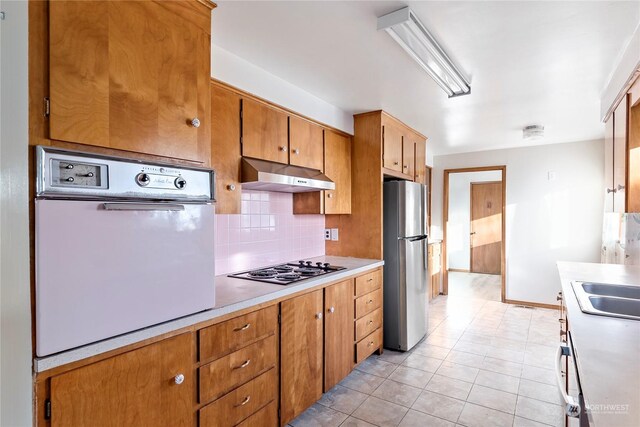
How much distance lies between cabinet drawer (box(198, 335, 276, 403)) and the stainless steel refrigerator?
5.45ft

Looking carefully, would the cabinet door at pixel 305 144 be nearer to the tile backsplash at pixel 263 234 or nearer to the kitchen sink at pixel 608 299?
the tile backsplash at pixel 263 234

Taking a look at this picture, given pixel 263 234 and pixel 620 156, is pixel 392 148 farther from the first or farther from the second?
pixel 620 156

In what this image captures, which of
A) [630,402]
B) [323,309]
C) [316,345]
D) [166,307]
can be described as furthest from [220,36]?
[630,402]

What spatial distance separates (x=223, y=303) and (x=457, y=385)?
2024 mm

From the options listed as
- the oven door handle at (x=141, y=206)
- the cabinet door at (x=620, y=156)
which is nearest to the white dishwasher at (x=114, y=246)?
the oven door handle at (x=141, y=206)

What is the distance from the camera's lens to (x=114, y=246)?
1152mm

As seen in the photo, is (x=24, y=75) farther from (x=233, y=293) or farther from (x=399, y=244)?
(x=399, y=244)

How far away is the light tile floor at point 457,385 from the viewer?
2.15 meters

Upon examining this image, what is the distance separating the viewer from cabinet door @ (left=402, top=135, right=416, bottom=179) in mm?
3553

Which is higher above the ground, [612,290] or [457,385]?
[612,290]

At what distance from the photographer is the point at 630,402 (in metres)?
0.78

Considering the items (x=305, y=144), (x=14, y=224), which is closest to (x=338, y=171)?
(x=305, y=144)

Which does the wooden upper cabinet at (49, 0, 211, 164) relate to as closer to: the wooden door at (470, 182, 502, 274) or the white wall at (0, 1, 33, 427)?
the white wall at (0, 1, 33, 427)

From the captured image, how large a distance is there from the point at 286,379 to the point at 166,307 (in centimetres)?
98
